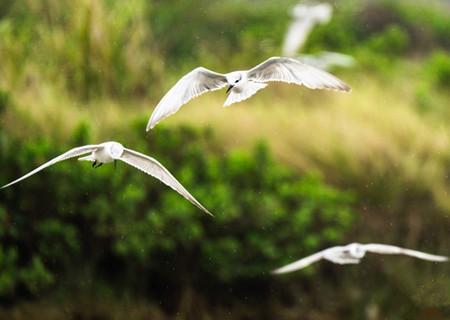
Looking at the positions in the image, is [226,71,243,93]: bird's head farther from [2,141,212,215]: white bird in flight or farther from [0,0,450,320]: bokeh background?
[0,0,450,320]: bokeh background

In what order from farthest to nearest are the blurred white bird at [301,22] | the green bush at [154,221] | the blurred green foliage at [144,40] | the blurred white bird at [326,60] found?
the blurred white bird at [301,22] → the blurred white bird at [326,60] → the blurred green foliage at [144,40] → the green bush at [154,221]

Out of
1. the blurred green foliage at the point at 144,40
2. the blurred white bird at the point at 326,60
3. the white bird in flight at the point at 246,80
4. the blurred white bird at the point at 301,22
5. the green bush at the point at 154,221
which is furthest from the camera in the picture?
the blurred white bird at the point at 301,22

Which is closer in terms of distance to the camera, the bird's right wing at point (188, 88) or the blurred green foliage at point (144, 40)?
the bird's right wing at point (188, 88)

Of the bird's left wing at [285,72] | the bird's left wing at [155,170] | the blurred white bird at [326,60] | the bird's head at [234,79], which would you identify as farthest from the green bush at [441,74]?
the bird's left wing at [155,170]

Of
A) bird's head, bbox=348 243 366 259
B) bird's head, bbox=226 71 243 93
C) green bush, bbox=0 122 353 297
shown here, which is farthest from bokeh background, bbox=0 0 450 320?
bird's head, bbox=226 71 243 93

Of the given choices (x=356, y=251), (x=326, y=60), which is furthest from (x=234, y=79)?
(x=326, y=60)

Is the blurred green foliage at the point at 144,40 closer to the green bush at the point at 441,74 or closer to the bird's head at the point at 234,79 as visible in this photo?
the green bush at the point at 441,74
